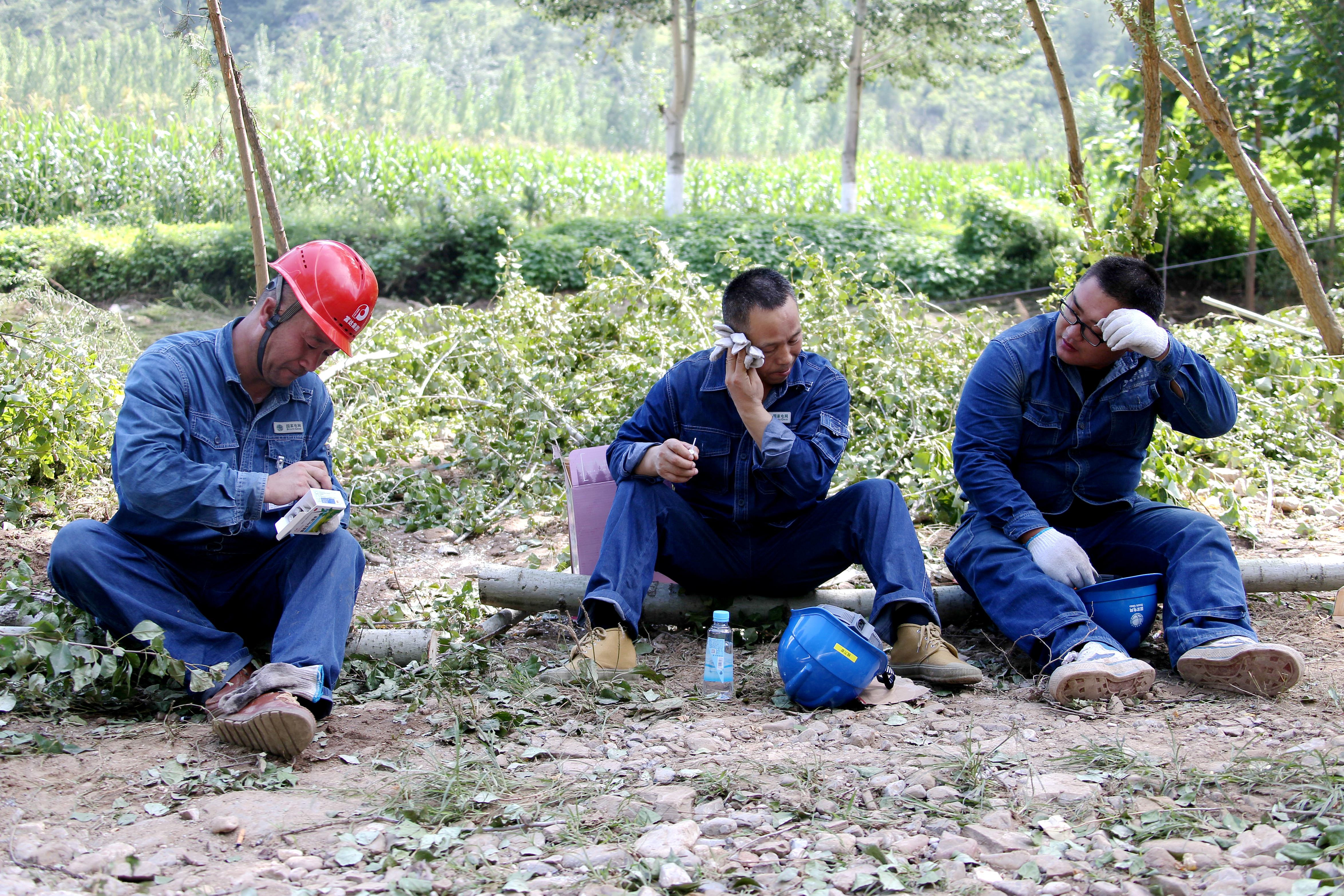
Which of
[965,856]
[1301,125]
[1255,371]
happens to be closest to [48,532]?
[965,856]

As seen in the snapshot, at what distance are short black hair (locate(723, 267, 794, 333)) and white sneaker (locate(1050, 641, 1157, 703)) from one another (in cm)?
141

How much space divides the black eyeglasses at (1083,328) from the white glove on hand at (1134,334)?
9cm

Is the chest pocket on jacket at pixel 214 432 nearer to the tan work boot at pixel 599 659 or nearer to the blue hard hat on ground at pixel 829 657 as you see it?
the tan work boot at pixel 599 659

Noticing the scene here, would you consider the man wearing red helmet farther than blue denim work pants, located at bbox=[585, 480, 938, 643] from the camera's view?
No

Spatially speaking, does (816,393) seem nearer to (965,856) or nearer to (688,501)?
(688,501)

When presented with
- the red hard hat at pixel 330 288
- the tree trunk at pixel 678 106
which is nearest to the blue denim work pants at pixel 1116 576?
the red hard hat at pixel 330 288

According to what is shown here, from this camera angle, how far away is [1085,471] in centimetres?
371

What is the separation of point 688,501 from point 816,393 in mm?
579

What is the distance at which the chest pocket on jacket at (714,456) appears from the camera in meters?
3.73

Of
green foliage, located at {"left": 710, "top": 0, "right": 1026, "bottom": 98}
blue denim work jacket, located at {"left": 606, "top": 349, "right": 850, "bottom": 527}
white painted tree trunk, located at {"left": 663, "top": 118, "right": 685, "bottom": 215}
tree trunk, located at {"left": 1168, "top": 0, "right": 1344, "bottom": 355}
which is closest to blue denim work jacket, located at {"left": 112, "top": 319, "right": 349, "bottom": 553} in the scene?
blue denim work jacket, located at {"left": 606, "top": 349, "right": 850, "bottom": 527}

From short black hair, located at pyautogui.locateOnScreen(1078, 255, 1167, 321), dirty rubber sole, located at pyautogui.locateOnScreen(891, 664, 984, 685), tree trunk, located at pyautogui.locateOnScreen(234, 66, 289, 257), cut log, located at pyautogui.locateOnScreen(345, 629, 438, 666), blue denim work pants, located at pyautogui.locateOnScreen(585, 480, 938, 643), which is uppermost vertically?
tree trunk, located at pyautogui.locateOnScreen(234, 66, 289, 257)

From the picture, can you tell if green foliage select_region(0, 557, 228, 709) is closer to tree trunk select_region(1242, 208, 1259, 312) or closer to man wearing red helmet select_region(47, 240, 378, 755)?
man wearing red helmet select_region(47, 240, 378, 755)

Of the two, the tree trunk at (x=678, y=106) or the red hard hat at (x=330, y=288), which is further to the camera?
the tree trunk at (x=678, y=106)

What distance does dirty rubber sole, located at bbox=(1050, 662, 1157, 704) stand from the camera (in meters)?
3.11
